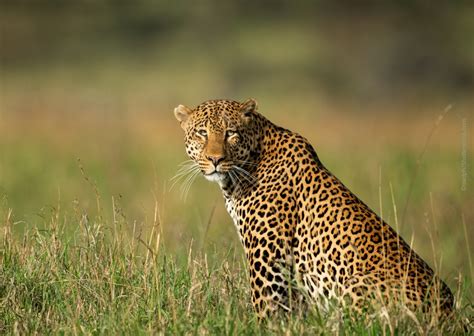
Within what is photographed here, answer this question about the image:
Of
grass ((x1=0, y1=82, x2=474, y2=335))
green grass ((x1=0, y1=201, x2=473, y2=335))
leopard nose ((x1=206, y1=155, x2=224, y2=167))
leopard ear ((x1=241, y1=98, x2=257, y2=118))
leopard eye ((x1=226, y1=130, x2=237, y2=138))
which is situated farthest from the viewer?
leopard ear ((x1=241, y1=98, x2=257, y2=118))

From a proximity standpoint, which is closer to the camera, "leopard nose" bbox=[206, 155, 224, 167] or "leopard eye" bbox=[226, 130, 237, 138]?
"leopard nose" bbox=[206, 155, 224, 167]

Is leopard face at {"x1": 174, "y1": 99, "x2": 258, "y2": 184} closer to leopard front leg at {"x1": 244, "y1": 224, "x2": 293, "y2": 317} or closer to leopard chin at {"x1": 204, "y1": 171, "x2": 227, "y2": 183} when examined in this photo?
leopard chin at {"x1": 204, "y1": 171, "x2": 227, "y2": 183}

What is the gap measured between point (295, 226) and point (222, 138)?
2.62 feet

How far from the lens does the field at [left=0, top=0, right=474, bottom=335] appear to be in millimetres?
7406

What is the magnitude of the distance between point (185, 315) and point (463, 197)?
8.95 metres

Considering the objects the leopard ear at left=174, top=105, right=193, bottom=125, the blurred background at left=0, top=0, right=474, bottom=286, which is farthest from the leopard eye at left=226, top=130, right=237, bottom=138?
the blurred background at left=0, top=0, right=474, bottom=286

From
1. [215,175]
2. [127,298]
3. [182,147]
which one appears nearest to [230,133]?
[215,175]

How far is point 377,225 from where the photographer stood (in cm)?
744

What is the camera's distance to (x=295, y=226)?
7797mm

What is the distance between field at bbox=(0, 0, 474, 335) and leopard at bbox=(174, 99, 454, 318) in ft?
0.64

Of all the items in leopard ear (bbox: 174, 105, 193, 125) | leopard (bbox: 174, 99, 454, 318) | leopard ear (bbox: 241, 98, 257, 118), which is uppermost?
leopard ear (bbox: 241, 98, 257, 118)

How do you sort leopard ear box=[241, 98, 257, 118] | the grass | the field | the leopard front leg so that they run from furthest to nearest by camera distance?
leopard ear box=[241, 98, 257, 118], the leopard front leg, the field, the grass

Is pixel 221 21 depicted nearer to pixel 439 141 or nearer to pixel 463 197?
pixel 439 141

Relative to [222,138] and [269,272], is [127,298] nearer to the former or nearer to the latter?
[269,272]
